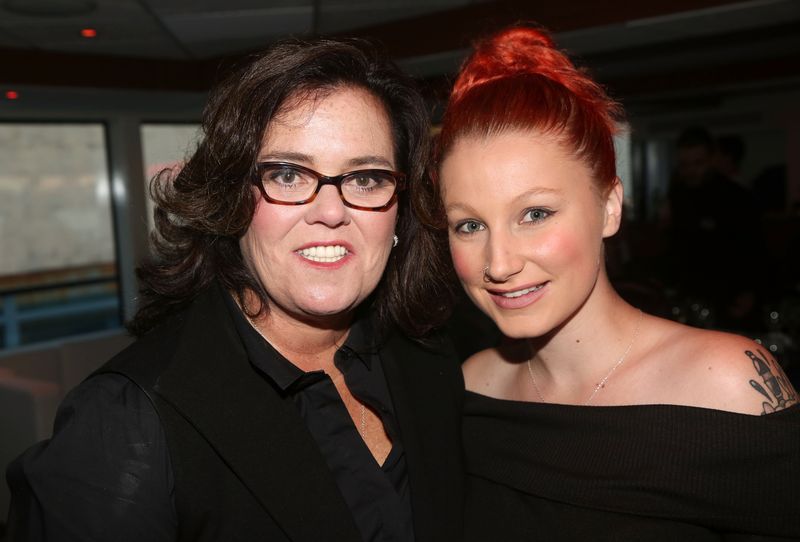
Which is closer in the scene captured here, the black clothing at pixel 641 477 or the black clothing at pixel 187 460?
the black clothing at pixel 187 460

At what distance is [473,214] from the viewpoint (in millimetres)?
1542

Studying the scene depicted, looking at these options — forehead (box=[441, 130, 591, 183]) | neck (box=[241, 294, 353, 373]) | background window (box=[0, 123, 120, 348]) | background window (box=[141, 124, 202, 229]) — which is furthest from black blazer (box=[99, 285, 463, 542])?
background window (box=[0, 123, 120, 348])

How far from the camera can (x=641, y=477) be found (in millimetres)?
1475

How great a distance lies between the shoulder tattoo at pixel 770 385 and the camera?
1.45m

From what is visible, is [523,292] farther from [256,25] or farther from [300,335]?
[256,25]

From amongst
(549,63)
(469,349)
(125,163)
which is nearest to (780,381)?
(549,63)

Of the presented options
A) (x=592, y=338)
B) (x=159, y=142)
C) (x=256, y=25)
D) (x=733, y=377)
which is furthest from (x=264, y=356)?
(x=159, y=142)

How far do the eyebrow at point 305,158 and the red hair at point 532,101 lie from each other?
191 mm

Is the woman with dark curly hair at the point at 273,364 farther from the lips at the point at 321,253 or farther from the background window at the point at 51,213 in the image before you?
the background window at the point at 51,213

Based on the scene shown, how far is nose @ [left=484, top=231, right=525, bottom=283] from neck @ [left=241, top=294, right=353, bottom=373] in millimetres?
419

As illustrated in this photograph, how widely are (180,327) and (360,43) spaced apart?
2.46ft

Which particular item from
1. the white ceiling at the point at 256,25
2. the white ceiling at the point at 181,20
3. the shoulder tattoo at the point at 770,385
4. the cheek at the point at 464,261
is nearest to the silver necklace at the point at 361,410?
the cheek at the point at 464,261

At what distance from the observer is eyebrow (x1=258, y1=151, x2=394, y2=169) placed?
1.45 metres

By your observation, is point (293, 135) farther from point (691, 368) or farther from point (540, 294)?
point (691, 368)
